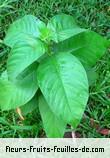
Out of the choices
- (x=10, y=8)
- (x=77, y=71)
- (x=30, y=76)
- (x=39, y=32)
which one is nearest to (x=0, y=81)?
(x=30, y=76)

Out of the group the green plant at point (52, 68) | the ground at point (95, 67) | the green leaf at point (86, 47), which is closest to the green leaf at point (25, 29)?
the green plant at point (52, 68)

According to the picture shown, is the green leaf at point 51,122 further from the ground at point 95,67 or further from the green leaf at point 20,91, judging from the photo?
the ground at point 95,67

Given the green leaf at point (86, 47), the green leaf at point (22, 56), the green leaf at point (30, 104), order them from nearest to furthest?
the green leaf at point (22, 56) < the green leaf at point (86, 47) < the green leaf at point (30, 104)

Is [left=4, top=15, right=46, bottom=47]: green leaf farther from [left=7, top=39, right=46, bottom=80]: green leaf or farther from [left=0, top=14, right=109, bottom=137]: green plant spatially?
[left=7, top=39, right=46, bottom=80]: green leaf

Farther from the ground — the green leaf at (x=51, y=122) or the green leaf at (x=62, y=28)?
the green leaf at (x=62, y=28)

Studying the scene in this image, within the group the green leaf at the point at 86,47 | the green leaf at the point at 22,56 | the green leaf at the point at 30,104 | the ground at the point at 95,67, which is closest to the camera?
the green leaf at the point at 22,56

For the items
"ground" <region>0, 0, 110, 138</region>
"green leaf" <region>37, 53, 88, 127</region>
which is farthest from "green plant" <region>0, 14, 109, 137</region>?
"ground" <region>0, 0, 110, 138</region>
